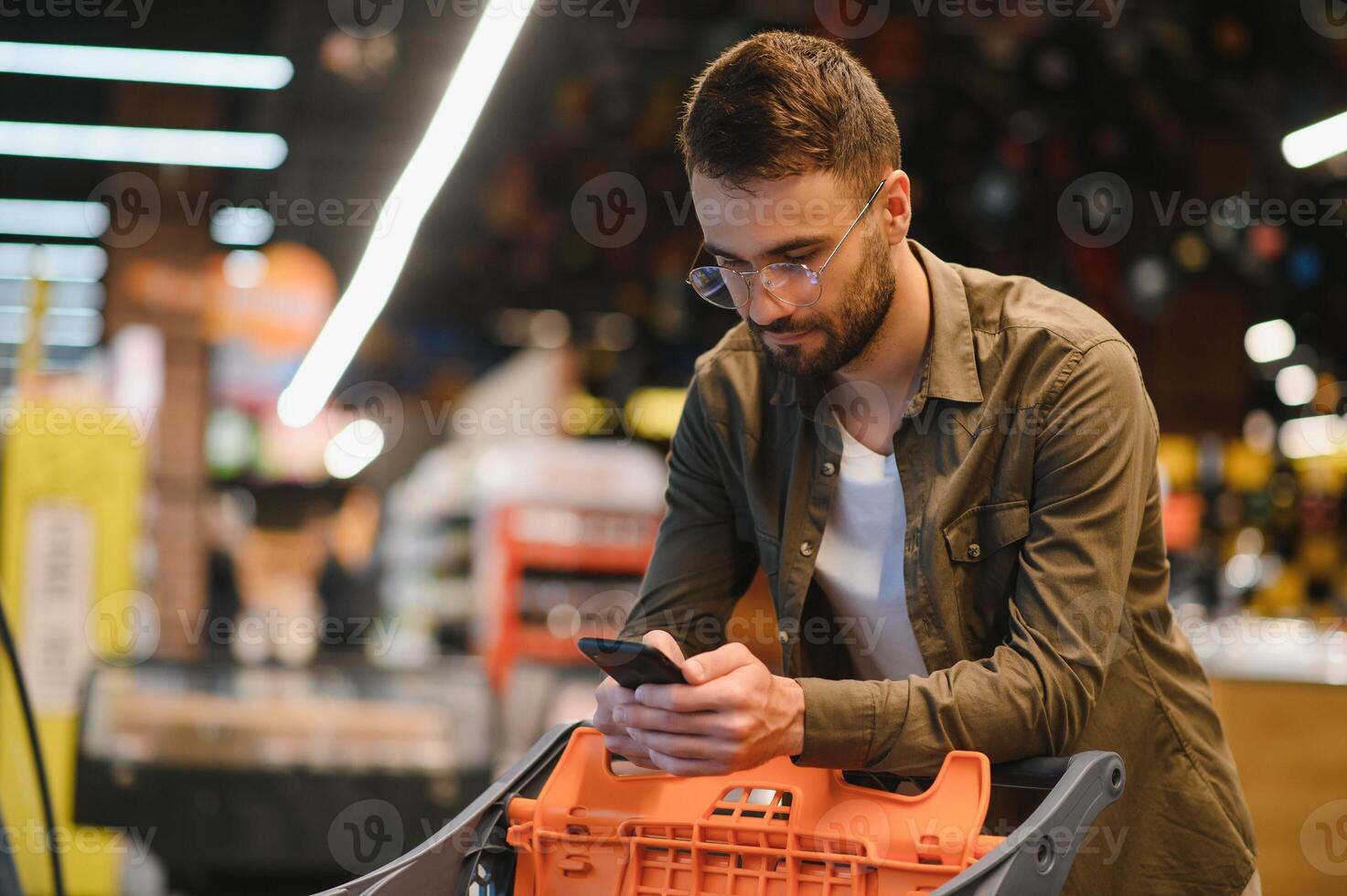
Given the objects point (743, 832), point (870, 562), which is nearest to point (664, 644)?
point (743, 832)

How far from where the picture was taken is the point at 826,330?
5.83 ft

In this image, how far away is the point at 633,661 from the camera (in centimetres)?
145

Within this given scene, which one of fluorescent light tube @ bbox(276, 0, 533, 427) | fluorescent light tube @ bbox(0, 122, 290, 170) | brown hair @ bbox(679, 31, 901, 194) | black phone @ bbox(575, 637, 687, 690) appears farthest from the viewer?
fluorescent light tube @ bbox(0, 122, 290, 170)

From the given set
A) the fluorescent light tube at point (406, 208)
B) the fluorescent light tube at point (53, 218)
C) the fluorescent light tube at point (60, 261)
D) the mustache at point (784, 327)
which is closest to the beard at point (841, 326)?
the mustache at point (784, 327)

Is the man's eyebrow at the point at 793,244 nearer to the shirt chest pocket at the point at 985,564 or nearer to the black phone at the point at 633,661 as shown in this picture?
the shirt chest pocket at the point at 985,564

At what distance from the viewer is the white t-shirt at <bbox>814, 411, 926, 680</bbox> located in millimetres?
1876

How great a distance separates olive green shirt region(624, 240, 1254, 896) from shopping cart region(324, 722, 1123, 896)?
8cm

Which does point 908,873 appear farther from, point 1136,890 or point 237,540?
point 237,540

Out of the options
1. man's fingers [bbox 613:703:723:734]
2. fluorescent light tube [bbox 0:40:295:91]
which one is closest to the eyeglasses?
man's fingers [bbox 613:703:723:734]

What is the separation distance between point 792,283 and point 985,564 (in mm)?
464

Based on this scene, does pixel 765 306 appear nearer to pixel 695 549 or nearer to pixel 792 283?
pixel 792 283

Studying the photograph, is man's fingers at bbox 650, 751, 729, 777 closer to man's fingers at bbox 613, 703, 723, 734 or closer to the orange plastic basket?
man's fingers at bbox 613, 703, 723, 734

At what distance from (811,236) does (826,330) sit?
0.42 feet

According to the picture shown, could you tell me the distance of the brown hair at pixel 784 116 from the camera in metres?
1.70
